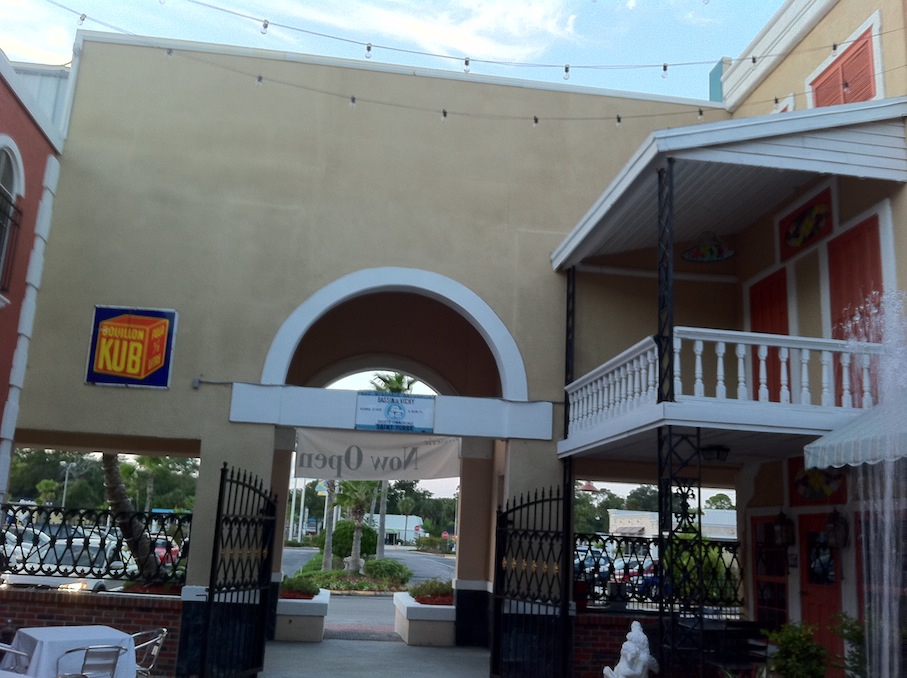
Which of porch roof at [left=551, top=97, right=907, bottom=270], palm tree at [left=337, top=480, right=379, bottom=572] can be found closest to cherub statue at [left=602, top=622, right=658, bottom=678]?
porch roof at [left=551, top=97, right=907, bottom=270]

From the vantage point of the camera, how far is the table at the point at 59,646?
23.5ft

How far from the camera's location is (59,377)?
10469 mm

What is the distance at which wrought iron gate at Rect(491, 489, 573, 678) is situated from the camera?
9422mm

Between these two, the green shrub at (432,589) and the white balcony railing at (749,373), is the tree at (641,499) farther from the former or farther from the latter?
the white balcony railing at (749,373)

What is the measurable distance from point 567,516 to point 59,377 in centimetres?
619

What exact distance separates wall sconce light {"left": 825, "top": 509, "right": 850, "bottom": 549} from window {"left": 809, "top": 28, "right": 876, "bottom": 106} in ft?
14.5

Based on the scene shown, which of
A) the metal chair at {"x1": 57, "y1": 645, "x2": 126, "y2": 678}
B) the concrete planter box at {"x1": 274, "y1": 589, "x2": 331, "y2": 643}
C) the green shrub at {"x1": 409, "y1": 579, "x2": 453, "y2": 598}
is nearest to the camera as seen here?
the metal chair at {"x1": 57, "y1": 645, "x2": 126, "y2": 678}

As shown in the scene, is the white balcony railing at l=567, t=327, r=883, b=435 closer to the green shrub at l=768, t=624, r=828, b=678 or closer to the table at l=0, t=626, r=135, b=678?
the green shrub at l=768, t=624, r=828, b=678

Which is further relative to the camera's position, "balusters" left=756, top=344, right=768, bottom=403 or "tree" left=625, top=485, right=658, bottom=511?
"tree" left=625, top=485, right=658, bottom=511

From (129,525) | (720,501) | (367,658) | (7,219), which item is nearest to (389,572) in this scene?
(367,658)

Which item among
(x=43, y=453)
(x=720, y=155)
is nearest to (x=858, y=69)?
(x=720, y=155)

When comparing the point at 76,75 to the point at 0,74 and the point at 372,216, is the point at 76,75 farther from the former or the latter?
the point at 372,216

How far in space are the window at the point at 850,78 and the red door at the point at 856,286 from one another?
1589mm

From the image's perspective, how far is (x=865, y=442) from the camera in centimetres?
688
